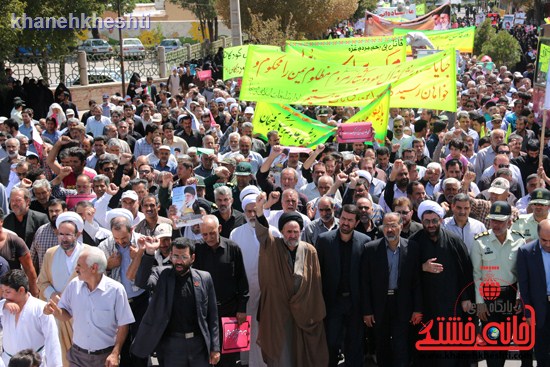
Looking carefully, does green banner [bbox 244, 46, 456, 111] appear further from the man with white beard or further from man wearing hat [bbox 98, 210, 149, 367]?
man wearing hat [bbox 98, 210, 149, 367]

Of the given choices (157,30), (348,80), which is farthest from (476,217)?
(157,30)

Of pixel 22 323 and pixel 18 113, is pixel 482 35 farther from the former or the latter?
pixel 22 323

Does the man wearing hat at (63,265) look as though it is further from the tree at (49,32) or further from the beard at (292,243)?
the tree at (49,32)

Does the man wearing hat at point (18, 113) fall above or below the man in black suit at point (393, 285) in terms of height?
above

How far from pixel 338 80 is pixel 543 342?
273 inches

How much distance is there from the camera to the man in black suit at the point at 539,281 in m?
6.85

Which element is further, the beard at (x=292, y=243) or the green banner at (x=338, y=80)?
the green banner at (x=338, y=80)

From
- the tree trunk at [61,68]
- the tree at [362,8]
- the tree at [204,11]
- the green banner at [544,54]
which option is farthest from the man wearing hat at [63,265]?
the tree at [362,8]

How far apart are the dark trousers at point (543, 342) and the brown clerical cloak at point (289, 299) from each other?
178cm

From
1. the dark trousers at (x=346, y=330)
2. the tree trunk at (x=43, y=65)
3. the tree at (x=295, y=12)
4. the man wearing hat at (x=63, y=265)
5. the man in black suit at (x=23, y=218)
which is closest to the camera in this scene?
the man wearing hat at (x=63, y=265)

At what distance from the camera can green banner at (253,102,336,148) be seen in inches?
442

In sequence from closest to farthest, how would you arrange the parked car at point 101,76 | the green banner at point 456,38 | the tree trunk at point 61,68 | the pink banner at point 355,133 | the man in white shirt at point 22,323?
the man in white shirt at point 22,323 → the pink banner at point 355,133 → the green banner at point 456,38 → the tree trunk at point 61,68 → the parked car at point 101,76

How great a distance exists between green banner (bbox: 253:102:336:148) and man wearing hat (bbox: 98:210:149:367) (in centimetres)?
453

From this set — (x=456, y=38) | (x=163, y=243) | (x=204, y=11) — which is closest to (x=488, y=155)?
(x=163, y=243)
